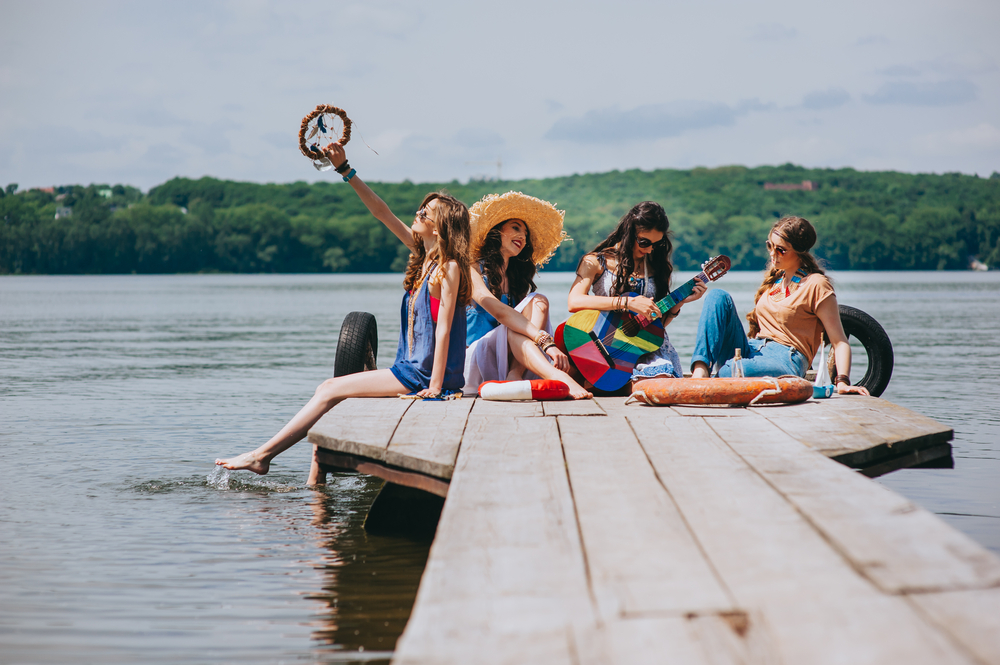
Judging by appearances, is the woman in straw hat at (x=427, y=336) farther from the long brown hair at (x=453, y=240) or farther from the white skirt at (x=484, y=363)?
the white skirt at (x=484, y=363)

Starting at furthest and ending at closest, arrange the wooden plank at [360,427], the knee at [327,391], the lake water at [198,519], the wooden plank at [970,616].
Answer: the knee at [327,391] < the wooden plank at [360,427] < the lake water at [198,519] < the wooden plank at [970,616]

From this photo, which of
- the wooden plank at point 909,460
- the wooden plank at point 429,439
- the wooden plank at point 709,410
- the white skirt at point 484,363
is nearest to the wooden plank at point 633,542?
the wooden plank at point 429,439

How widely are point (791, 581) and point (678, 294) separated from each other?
11.7ft

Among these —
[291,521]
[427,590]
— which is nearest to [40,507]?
[291,521]

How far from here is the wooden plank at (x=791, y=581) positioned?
6.34 feet

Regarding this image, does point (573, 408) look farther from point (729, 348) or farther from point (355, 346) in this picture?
point (355, 346)

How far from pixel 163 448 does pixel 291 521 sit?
2.81 m

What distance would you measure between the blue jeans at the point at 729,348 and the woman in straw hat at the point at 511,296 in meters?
0.93

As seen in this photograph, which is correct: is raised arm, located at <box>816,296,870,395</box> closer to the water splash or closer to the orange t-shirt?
the orange t-shirt

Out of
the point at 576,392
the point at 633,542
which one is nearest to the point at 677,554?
the point at 633,542

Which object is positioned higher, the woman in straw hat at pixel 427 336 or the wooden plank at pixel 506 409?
the woman in straw hat at pixel 427 336

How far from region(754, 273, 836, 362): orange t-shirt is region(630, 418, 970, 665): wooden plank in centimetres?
261

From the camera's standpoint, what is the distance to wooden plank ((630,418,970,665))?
1.93m

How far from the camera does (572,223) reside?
355 ft
